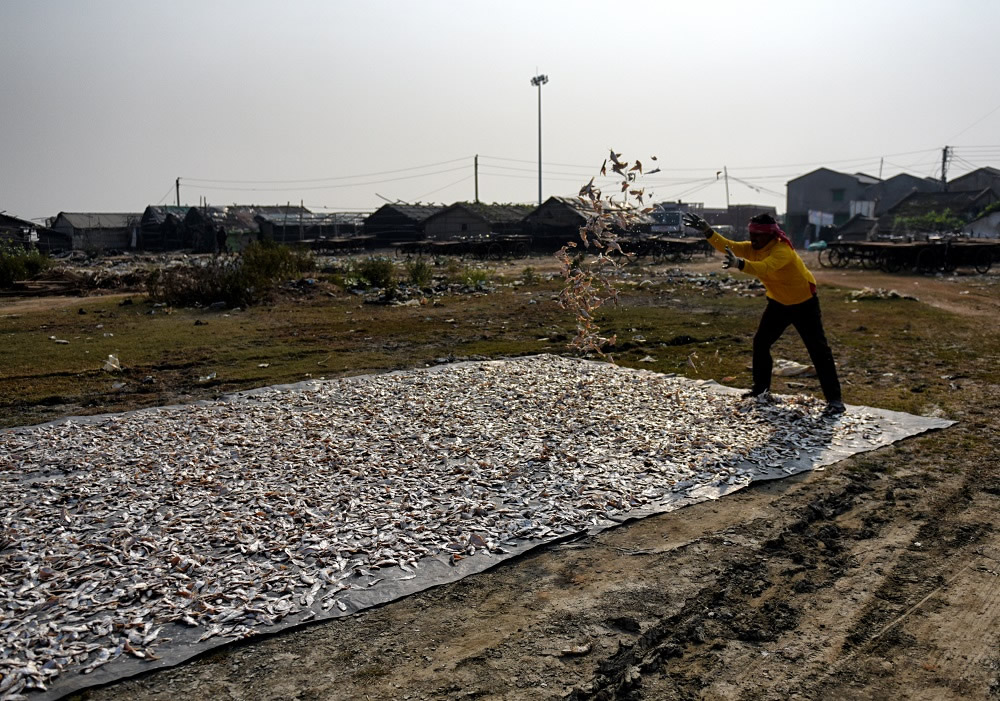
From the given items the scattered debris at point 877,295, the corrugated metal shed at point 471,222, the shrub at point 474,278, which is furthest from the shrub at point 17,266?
the corrugated metal shed at point 471,222

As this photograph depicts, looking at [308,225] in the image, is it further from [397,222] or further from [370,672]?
[370,672]

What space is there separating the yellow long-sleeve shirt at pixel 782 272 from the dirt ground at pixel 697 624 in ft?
8.10

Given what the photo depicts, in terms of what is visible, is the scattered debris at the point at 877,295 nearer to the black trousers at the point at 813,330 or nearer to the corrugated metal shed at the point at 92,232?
the black trousers at the point at 813,330

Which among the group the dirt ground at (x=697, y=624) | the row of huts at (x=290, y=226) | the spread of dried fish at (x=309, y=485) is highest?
the row of huts at (x=290, y=226)

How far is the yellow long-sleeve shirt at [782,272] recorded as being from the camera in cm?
699

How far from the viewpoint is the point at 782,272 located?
7.11 meters

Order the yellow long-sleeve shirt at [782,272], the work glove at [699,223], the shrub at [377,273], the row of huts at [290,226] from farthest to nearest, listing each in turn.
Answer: the row of huts at [290,226] → the shrub at [377,273] → the work glove at [699,223] → the yellow long-sleeve shirt at [782,272]

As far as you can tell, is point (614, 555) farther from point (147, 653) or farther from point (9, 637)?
point (9, 637)

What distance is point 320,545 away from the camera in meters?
4.47

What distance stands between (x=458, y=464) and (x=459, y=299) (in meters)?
12.4

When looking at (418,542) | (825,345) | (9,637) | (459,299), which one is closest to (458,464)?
(418,542)

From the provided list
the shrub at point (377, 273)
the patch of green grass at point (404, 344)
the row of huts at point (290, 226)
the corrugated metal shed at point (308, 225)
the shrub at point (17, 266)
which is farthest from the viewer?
the corrugated metal shed at point (308, 225)

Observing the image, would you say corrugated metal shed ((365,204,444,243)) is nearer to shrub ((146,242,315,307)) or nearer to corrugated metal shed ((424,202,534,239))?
corrugated metal shed ((424,202,534,239))

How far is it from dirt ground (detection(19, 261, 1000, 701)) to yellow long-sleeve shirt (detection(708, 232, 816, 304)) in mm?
2467
